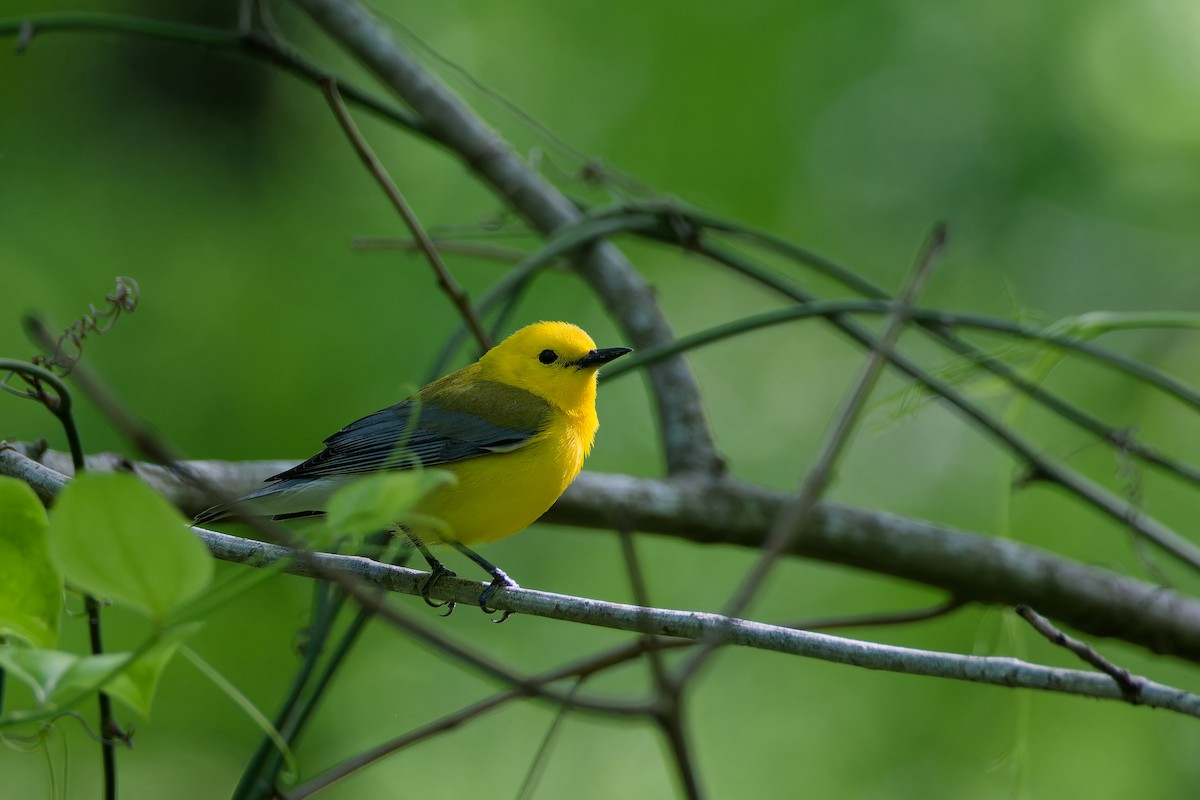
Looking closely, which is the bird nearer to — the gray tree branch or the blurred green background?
the gray tree branch

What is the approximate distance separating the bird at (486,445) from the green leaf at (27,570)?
3.69ft

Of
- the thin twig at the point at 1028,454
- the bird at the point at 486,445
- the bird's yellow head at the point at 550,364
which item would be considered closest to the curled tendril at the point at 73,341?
the bird at the point at 486,445

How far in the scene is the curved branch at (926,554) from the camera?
4.04 m

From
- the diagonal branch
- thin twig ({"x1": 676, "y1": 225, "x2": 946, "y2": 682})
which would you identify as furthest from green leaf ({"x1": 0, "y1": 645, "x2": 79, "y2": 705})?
the diagonal branch

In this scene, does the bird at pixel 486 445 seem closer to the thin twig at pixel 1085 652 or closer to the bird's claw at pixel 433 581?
the bird's claw at pixel 433 581

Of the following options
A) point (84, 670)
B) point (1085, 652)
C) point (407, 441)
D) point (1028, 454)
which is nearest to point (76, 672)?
point (84, 670)

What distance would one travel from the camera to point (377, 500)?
1.10 meters

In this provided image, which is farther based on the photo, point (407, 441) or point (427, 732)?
point (407, 441)

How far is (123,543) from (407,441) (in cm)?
218

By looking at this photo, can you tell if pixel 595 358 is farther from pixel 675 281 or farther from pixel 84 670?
pixel 675 281

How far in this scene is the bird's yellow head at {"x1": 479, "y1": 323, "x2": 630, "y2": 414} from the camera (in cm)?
392

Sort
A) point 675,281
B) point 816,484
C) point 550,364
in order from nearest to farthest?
point 816,484
point 550,364
point 675,281

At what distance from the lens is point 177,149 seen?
6711 millimetres

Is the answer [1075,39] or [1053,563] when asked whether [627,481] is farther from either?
[1075,39]
